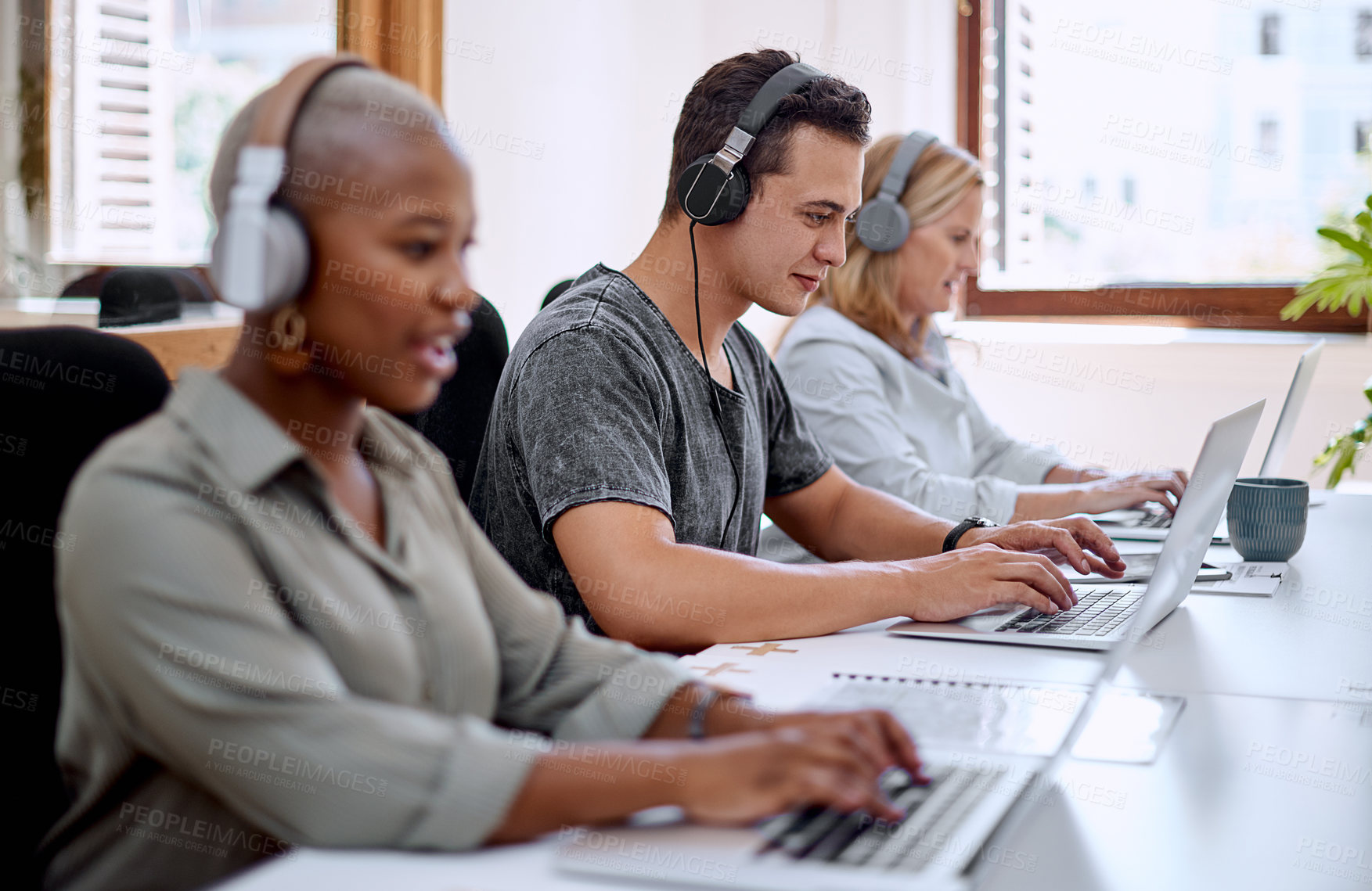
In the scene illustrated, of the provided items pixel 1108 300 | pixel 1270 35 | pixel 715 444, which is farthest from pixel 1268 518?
pixel 1270 35

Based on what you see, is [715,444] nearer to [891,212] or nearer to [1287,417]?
[891,212]

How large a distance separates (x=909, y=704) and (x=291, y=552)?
452mm

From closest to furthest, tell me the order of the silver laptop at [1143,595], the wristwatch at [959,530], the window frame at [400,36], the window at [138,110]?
1. the silver laptop at [1143,595]
2. the window at [138,110]
3. the wristwatch at [959,530]
4. the window frame at [400,36]

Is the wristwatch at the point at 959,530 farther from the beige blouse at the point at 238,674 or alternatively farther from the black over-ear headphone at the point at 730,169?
the beige blouse at the point at 238,674

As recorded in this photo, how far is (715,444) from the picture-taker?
1.24 meters

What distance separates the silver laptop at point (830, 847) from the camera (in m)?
0.52

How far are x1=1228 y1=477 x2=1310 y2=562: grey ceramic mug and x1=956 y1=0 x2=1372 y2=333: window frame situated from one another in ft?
5.61

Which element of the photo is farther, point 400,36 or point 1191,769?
point 400,36

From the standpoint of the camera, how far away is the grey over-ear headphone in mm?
1878

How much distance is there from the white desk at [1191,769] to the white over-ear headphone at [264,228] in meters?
0.26

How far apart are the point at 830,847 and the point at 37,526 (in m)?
0.41

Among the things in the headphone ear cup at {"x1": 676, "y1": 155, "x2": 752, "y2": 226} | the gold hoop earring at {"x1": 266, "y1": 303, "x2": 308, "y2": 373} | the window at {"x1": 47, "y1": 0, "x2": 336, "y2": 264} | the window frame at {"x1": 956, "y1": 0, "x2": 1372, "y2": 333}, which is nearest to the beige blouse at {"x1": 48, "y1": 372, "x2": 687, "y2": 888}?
the gold hoop earring at {"x1": 266, "y1": 303, "x2": 308, "y2": 373}

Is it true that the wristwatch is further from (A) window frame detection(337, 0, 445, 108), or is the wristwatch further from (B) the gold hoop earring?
(A) window frame detection(337, 0, 445, 108)

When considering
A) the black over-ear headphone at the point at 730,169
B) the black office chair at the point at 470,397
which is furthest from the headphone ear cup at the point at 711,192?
the black office chair at the point at 470,397
